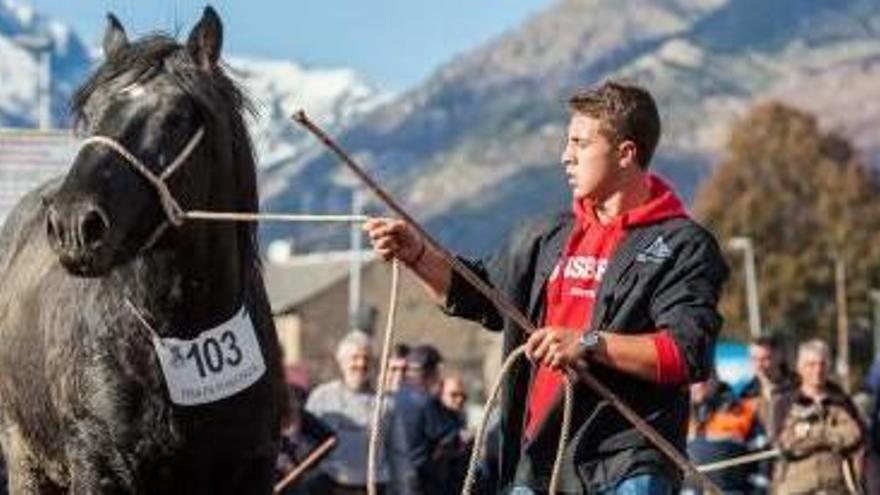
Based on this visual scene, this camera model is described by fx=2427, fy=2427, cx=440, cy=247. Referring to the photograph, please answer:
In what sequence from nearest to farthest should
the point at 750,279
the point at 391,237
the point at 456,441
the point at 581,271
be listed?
the point at 391,237 → the point at 581,271 → the point at 456,441 → the point at 750,279

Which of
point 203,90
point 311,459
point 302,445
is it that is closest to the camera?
point 203,90

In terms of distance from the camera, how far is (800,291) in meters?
84.7

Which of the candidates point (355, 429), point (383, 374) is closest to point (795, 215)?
point (355, 429)

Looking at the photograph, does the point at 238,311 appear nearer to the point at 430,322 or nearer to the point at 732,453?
the point at 732,453

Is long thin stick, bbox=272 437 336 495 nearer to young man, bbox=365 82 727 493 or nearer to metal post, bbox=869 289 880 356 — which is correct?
young man, bbox=365 82 727 493

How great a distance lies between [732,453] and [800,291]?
68.5 m

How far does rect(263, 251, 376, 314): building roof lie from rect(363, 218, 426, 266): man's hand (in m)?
95.1

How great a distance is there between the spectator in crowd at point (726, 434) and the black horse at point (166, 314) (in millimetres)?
7643

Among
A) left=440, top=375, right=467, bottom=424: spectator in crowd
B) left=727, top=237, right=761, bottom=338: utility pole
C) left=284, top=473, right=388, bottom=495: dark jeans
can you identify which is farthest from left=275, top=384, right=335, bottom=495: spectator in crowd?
left=727, top=237, right=761, bottom=338: utility pole

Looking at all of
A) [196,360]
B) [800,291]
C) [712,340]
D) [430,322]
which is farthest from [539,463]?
[430,322]

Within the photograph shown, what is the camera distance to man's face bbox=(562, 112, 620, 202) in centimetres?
824

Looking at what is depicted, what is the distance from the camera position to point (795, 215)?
9188 centimetres

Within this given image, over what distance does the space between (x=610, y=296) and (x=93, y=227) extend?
1749mm

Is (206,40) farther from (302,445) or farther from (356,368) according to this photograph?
(356,368)
